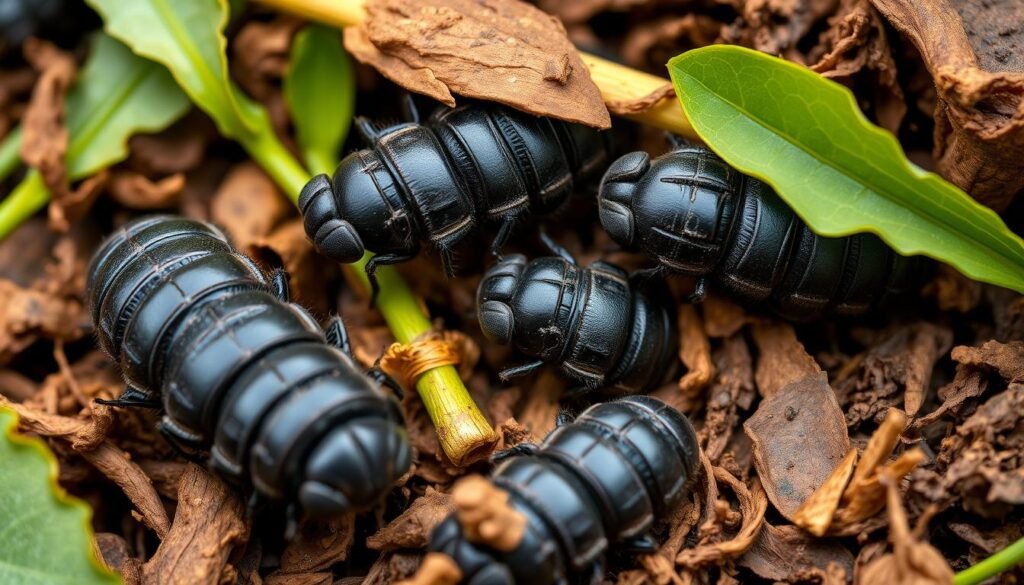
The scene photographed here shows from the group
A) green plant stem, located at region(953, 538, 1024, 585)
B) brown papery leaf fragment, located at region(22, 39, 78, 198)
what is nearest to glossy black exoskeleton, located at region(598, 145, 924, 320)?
green plant stem, located at region(953, 538, 1024, 585)

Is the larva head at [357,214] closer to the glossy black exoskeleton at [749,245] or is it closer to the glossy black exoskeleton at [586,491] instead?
the glossy black exoskeleton at [749,245]

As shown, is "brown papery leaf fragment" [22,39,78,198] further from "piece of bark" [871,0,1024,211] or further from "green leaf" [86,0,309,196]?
"piece of bark" [871,0,1024,211]

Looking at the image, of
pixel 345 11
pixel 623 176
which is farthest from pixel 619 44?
pixel 345 11

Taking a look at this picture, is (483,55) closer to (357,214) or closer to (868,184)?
(357,214)

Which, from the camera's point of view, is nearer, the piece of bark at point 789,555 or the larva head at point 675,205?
the piece of bark at point 789,555

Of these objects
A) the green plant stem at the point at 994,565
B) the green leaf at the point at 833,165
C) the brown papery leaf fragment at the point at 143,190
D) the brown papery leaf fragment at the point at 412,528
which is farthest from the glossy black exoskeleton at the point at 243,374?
the green plant stem at the point at 994,565

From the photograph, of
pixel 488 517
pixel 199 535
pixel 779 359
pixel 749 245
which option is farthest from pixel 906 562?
pixel 199 535
